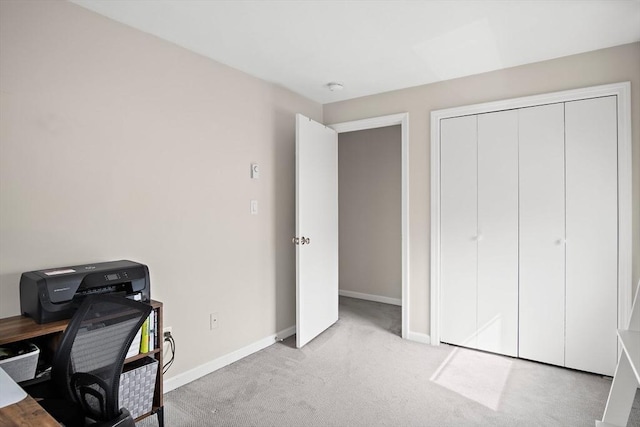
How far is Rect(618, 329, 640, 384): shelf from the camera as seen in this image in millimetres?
1294

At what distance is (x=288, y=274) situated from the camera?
137 inches

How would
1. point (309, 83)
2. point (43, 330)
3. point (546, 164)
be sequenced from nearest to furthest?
point (43, 330), point (546, 164), point (309, 83)

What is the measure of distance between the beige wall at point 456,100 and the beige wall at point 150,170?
3.39ft

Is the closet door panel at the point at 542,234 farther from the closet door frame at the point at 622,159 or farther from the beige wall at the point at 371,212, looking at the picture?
the beige wall at the point at 371,212

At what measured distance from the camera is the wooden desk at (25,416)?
94cm

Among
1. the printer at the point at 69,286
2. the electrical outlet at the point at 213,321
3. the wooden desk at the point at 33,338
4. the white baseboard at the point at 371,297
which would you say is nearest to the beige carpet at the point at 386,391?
the wooden desk at the point at 33,338

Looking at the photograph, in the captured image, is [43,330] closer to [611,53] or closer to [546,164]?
[546,164]

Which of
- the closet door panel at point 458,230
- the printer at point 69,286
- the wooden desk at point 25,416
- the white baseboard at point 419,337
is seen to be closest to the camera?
→ the wooden desk at point 25,416

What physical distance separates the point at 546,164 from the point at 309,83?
204 cm

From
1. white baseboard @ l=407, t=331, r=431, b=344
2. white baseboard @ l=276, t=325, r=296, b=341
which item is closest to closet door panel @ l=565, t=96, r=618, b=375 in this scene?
white baseboard @ l=407, t=331, r=431, b=344

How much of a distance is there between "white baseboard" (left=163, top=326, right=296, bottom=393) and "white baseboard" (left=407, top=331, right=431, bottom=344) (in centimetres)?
112

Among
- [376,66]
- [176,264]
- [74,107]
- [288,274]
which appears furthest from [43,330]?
[376,66]

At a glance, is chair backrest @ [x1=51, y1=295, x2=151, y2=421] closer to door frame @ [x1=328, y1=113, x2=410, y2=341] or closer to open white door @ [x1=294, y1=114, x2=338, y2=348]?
open white door @ [x1=294, y1=114, x2=338, y2=348]

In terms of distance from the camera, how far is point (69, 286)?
1.67 metres
